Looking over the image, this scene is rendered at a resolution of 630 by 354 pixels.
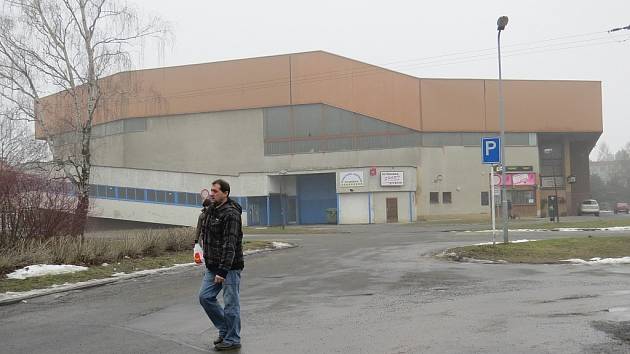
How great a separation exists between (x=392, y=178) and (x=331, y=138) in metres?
7.33

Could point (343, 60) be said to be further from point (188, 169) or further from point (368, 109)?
point (188, 169)

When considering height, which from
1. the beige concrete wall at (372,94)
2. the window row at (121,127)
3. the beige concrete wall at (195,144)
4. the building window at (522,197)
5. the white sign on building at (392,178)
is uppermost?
the beige concrete wall at (372,94)

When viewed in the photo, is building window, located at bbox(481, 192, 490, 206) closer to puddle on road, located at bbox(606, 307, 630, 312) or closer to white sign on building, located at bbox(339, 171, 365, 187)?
white sign on building, located at bbox(339, 171, 365, 187)

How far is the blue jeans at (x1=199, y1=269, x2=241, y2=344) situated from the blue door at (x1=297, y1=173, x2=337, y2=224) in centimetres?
4800

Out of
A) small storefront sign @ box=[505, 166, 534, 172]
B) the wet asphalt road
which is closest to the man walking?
the wet asphalt road

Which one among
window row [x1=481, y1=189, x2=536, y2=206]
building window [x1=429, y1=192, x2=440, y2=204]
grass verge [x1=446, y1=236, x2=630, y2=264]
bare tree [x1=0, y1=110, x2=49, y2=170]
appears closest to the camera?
grass verge [x1=446, y1=236, x2=630, y2=264]

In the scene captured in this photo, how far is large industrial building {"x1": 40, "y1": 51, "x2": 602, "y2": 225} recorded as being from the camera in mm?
50250

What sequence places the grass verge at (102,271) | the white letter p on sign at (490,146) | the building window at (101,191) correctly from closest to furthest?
the grass verge at (102,271) < the white letter p on sign at (490,146) < the building window at (101,191)

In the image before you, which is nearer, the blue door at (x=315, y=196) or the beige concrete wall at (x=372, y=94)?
the beige concrete wall at (x=372, y=94)

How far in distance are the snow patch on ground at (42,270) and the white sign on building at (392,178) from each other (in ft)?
125

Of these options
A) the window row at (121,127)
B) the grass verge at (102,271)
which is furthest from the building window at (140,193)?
the grass verge at (102,271)

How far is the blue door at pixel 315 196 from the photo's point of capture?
180 ft

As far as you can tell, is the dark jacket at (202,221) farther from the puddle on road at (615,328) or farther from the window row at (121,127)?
the window row at (121,127)

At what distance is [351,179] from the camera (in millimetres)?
50469
